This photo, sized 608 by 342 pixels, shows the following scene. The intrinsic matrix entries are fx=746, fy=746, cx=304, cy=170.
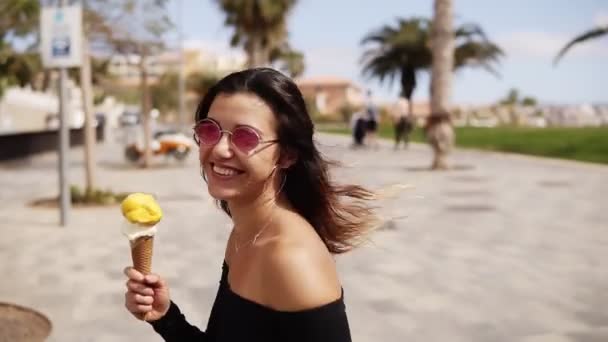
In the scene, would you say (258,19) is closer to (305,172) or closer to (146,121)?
(146,121)

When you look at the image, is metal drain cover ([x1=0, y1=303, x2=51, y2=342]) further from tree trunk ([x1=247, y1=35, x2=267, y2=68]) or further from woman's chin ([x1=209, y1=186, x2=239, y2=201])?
tree trunk ([x1=247, y1=35, x2=267, y2=68])

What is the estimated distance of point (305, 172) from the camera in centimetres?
196

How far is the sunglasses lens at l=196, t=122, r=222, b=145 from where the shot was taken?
1.81 metres

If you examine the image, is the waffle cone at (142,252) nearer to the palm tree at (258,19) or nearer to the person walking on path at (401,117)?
the person walking on path at (401,117)

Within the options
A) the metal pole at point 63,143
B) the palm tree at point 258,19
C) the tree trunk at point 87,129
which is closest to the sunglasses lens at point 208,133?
the metal pole at point 63,143

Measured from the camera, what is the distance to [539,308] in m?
5.42

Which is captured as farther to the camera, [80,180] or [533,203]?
[80,180]

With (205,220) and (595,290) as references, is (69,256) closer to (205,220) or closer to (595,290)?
(205,220)

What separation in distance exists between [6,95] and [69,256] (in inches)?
1415

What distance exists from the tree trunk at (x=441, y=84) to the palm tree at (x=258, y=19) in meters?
13.1

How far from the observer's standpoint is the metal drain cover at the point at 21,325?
15.9 ft

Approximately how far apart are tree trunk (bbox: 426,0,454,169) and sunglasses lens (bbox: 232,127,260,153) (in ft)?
51.6

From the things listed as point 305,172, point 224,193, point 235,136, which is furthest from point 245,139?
point 305,172

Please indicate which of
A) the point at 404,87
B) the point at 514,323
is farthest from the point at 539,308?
the point at 404,87
